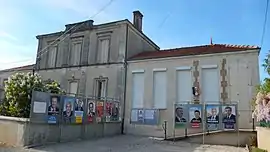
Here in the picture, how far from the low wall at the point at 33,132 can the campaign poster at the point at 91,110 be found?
2.13 feet

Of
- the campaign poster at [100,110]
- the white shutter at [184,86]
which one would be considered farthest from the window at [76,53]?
the white shutter at [184,86]

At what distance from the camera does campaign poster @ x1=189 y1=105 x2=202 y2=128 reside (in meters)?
13.6

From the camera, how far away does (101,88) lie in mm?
18656

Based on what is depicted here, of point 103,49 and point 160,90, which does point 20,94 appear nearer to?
point 103,49

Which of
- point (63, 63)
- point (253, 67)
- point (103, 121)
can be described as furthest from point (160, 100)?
point (63, 63)

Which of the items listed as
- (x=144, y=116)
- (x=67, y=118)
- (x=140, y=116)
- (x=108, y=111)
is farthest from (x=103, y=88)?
(x=67, y=118)

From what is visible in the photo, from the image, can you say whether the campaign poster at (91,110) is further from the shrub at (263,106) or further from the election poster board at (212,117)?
the shrub at (263,106)

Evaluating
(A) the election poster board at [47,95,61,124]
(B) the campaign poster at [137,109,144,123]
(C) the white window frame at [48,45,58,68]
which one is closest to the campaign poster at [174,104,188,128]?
(B) the campaign poster at [137,109,144,123]

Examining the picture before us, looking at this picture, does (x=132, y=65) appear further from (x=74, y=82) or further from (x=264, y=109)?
(x=264, y=109)

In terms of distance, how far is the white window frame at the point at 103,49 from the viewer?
18917mm

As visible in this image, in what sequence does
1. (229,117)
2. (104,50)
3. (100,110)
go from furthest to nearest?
(104,50)
(100,110)
(229,117)

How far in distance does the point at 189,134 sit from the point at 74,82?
10.0 m

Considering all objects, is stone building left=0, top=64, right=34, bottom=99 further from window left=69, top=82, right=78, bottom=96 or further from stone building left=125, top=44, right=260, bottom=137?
stone building left=125, top=44, right=260, bottom=137

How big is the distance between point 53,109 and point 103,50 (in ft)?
27.2
